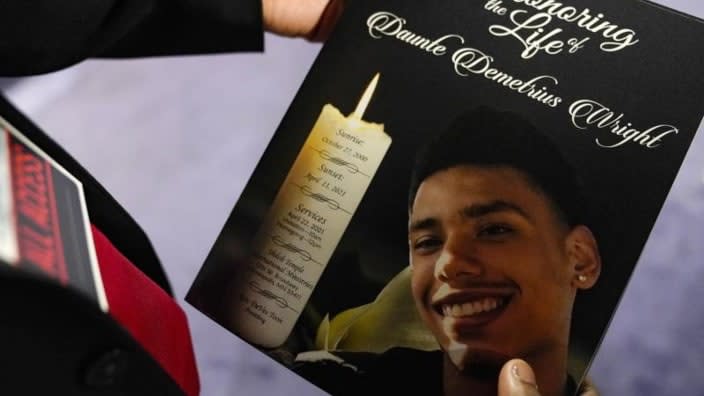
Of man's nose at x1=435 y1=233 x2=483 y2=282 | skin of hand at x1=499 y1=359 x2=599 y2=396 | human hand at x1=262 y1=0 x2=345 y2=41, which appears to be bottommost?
skin of hand at x1=499 y1=359 x2=599 y2=396

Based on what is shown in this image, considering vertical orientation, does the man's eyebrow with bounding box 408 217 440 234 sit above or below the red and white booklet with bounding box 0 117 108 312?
above

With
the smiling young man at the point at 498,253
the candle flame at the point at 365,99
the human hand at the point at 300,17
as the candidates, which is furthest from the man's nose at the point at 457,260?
the human hand at the point at 300,17

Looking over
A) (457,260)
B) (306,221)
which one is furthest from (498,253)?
(306,221)

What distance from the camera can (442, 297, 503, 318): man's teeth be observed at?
440 millimetres

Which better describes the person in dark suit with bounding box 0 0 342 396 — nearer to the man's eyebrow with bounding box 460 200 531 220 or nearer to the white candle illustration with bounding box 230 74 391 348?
the white candle illustration with bounding box 230 74 391 348

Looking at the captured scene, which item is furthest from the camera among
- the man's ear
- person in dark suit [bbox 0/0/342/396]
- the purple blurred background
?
the purple blurred background

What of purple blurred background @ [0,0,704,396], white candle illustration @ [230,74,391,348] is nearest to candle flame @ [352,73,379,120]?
white candle illustration @ [230,74,391,348]

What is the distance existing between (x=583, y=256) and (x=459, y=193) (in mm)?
83

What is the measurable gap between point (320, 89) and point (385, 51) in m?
0.05

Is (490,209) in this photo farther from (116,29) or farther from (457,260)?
(116,29)

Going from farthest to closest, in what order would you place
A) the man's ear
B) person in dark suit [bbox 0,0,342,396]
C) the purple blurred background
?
the purple blurred background → the man's ear → person in dark suit [bbox 0,0,342,396]

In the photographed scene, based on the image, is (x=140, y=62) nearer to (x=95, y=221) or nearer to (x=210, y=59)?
(x=210, y=59)

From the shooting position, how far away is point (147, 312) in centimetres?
45

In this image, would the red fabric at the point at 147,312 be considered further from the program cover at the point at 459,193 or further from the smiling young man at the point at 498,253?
the smiling young man at the point at 498,253
